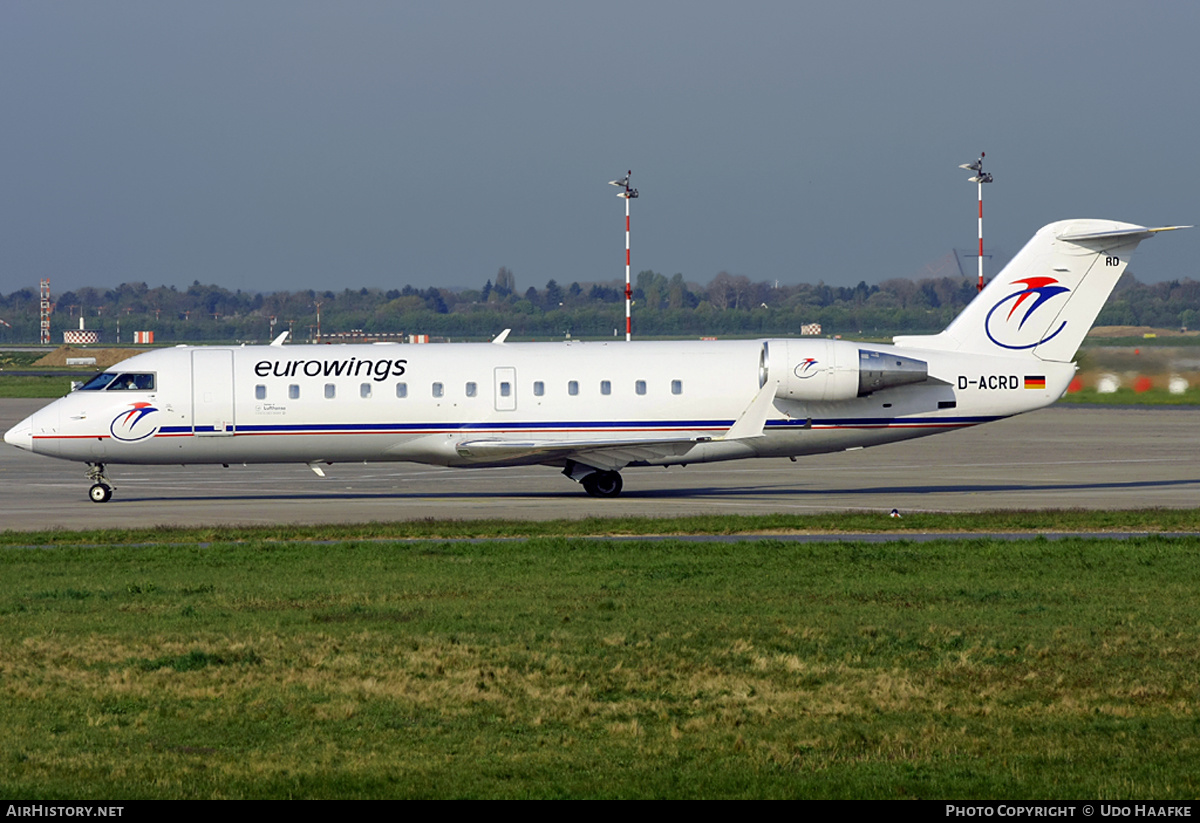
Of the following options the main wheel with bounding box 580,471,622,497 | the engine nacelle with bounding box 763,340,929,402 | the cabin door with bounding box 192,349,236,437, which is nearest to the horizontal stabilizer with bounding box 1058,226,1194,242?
the engine nacelle with bounding box 763,340,929,402

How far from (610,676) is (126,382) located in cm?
2214

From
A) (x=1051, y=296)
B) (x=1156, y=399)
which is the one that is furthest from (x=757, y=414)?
(x=1156, y=399)

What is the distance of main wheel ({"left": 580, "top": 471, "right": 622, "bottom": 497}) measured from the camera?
32.2 m

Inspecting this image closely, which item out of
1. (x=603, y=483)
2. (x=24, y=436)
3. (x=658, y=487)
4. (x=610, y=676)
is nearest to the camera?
(x=610, y=676)

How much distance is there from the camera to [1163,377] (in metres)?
51.7

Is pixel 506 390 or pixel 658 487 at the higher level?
pixel 506 390

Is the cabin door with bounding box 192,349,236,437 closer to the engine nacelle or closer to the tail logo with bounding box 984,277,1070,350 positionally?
the engine nacelle

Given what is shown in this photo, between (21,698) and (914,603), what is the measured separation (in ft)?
33.4

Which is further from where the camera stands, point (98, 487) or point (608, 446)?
point (98, 487)

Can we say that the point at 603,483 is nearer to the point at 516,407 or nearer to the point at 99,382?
the point at 516,407

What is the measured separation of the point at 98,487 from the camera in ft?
106

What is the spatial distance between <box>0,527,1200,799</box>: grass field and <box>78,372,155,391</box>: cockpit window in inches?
432

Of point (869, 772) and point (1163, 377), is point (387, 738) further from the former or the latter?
point (1163, 377)
